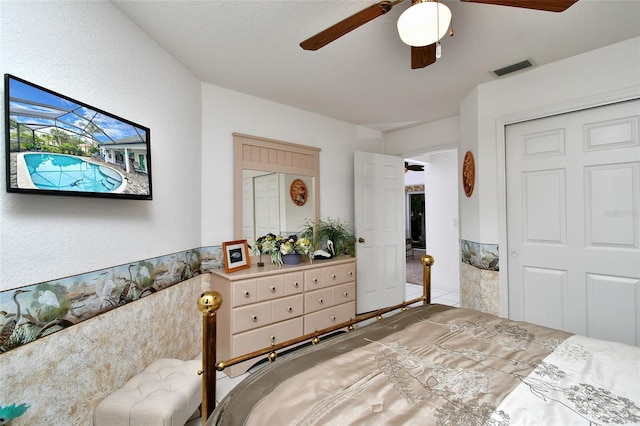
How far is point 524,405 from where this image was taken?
79 centimetres

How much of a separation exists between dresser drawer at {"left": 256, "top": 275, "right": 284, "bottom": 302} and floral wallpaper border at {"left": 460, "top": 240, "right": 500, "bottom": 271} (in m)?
1.86

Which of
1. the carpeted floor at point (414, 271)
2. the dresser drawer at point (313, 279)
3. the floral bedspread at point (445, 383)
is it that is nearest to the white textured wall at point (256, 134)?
the dresser drawer at point (313, 279)

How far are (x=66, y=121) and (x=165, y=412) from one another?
1.43m

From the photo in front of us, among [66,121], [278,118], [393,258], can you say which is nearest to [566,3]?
[66,121]

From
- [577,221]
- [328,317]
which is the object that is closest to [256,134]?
[328,317]

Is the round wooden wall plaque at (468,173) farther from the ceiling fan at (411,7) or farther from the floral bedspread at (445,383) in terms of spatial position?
the floral bedspread at (445,383)

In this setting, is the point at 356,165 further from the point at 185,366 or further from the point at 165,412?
the point at 165,412

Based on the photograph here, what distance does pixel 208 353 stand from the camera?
1034 millimetres

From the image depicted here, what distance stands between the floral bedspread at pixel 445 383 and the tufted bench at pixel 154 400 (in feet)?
2.47

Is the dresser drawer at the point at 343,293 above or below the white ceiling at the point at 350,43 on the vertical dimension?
below

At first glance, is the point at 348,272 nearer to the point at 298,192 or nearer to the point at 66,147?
the point at 298,192

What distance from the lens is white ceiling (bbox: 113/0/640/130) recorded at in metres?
1.67

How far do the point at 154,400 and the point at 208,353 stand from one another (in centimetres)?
70

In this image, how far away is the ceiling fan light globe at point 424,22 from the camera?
1.21 m
